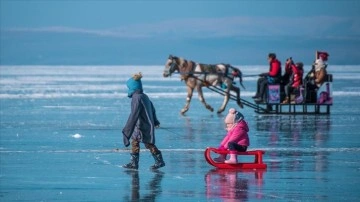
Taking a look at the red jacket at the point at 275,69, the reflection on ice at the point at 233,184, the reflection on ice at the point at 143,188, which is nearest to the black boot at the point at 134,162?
the reflection on ice at the point at 143,188

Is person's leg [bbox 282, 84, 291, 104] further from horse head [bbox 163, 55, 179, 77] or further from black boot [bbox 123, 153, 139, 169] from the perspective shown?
black boot [bbox 123, 153, 139, 169]

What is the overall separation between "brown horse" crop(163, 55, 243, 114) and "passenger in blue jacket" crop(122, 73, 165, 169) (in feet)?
53.8

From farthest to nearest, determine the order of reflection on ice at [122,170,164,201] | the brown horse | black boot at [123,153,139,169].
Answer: the brown horse
black boot at [123,153,139,169]
reflection on ice at [122,170,164,201]

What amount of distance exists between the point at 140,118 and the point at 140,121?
0.05 m

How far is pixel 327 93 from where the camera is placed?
101 ft

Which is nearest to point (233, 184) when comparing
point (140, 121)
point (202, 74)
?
point (140, 121)

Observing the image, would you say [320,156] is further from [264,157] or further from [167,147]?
[167,147]

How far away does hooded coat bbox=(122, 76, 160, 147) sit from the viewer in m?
16.3

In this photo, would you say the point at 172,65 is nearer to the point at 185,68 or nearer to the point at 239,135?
the point at 185,68

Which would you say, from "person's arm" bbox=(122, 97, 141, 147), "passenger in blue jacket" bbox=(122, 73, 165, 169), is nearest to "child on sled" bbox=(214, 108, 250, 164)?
"passenger in blue jacket" bbox=(122, 73, 165, 169)

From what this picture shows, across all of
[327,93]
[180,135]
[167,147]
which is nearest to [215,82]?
[327,93]

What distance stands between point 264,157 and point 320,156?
91 centimetres

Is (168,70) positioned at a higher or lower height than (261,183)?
higher

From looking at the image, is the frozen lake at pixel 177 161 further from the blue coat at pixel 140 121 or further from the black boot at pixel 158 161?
the blue coat at pixel 140 121
